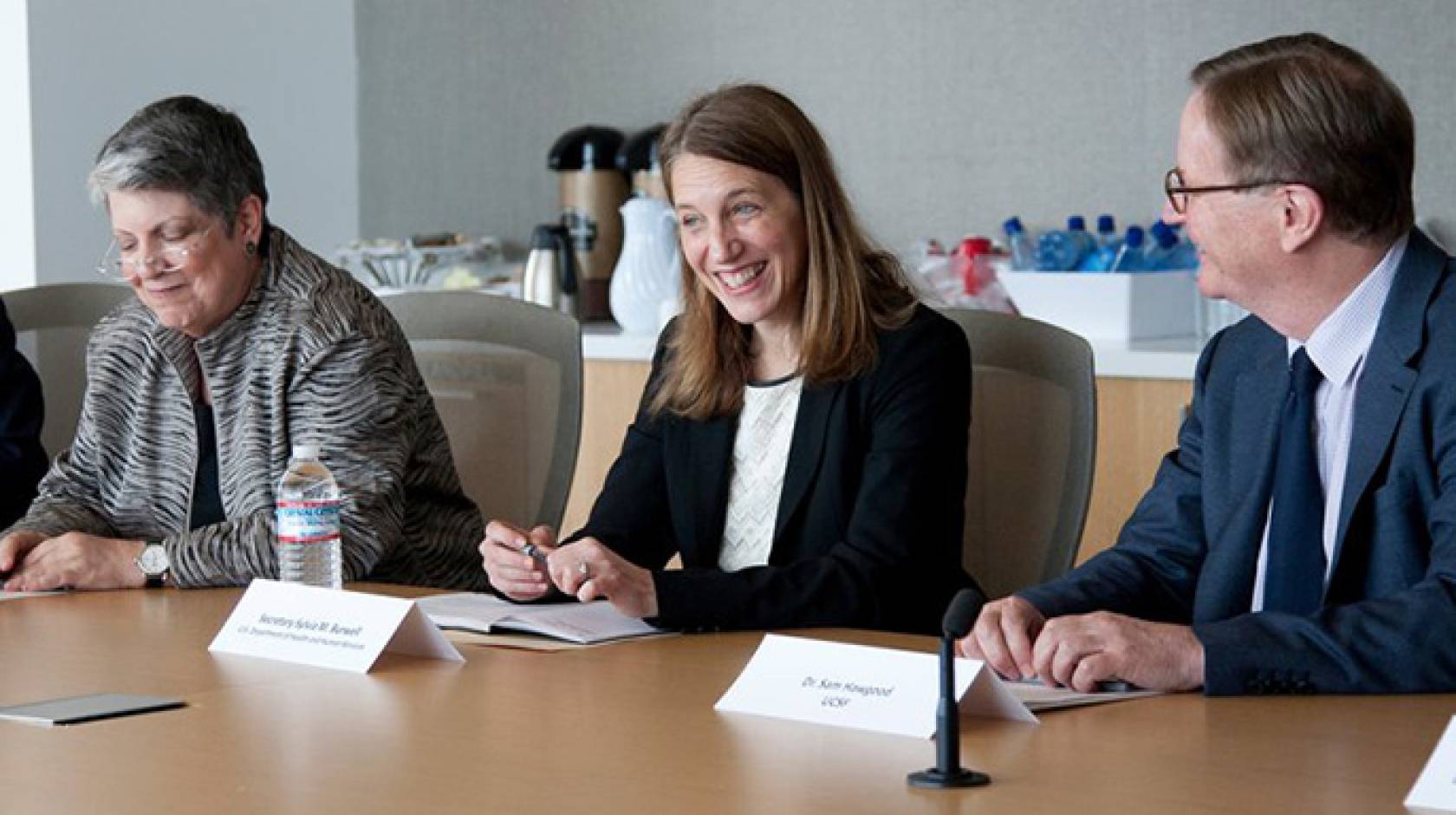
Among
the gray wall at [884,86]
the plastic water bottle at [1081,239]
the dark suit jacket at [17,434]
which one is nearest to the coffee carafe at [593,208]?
the gray wall at [884,86]

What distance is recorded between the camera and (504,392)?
3145 millimetres

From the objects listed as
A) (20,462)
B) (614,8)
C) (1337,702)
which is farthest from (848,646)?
(614,8)

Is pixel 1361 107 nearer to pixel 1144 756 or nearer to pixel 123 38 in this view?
pixel 1144 756

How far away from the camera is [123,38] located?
506 cm

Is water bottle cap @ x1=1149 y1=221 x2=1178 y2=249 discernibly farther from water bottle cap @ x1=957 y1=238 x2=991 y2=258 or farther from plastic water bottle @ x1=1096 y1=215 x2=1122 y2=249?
water bottle cap @ x1=957 y1=238 x2=991 y2=258

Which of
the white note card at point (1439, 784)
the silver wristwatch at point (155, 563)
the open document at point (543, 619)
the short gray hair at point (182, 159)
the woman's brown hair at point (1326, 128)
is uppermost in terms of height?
the woman's brown hair at point (1326, 128)

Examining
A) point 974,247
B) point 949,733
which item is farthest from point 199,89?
point 949,733

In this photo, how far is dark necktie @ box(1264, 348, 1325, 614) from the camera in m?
2.13

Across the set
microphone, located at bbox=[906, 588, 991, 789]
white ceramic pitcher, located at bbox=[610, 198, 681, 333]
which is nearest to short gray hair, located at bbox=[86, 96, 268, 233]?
microphone, located at bbox=[906, 588, 991, 789]

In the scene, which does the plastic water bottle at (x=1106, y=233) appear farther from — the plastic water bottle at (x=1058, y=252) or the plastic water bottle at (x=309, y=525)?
the plastic water bottle at (x=309, y=525)

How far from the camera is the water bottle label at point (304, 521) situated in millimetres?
2582

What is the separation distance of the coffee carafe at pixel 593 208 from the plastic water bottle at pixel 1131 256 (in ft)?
4.41

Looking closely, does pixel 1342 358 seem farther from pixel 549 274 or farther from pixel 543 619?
pixel 549 274

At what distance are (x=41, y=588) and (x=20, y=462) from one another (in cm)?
74
